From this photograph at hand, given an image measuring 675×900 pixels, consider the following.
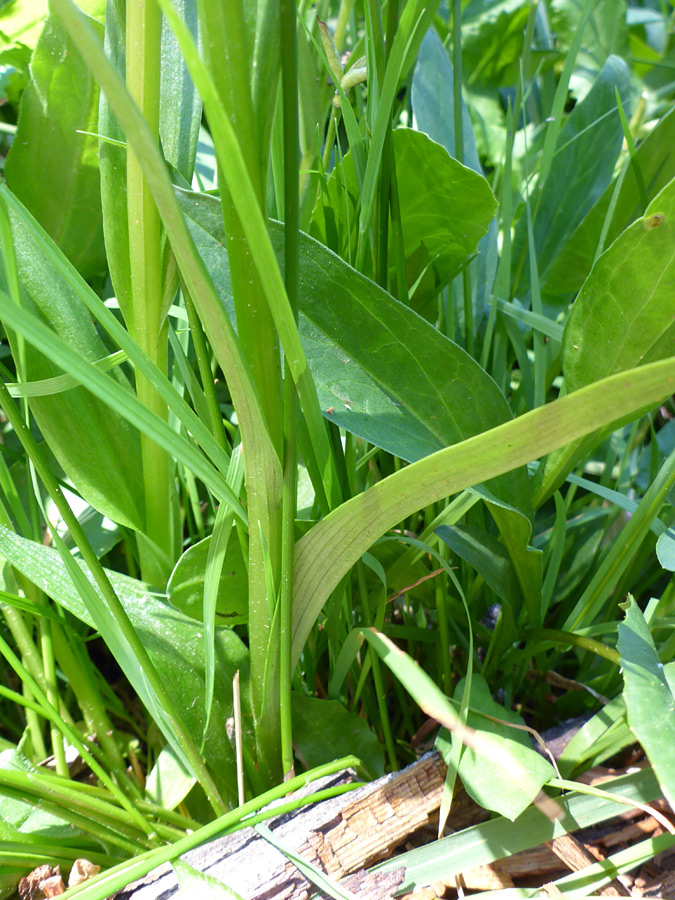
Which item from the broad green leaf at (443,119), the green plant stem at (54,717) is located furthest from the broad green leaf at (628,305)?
the green plant stem at (54,717)

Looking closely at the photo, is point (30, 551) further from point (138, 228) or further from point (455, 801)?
point (455, 801)

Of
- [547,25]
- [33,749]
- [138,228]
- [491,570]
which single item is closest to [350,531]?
[491,570]

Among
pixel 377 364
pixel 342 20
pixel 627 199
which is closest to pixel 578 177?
pixel 627 199

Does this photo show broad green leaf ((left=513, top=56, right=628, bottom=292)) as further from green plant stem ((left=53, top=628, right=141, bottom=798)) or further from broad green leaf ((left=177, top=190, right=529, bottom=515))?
green plant stem ((left=53, top=628, right=141, bottom=798))

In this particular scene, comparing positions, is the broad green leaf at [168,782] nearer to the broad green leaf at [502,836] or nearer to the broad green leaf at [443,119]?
the broad green leaf at [502,836]

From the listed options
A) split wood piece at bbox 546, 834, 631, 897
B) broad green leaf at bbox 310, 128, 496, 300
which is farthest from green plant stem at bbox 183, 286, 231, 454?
split wood piece at bbox 546, 834, 631, 897

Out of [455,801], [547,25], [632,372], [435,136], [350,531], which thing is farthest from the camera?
[547,25]
